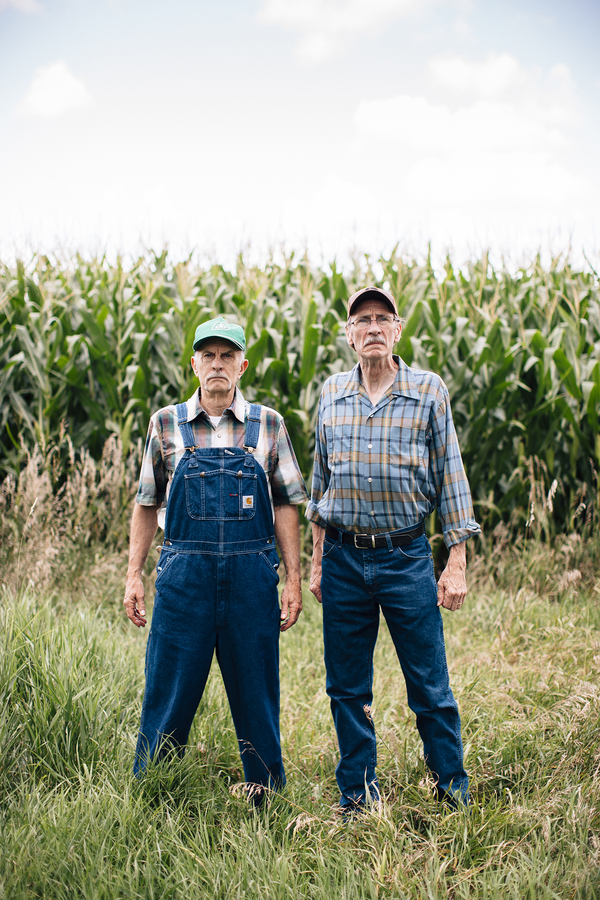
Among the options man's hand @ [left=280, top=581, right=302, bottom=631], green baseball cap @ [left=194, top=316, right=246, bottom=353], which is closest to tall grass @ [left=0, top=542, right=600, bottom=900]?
man's hand @ [left=280, top=581, right=302, bottom=631]

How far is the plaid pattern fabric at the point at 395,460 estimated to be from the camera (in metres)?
2.34

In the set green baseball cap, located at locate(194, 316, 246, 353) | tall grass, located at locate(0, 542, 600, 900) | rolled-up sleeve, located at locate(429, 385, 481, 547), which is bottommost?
tall grass, located at locate(0, 542, 600, 900)

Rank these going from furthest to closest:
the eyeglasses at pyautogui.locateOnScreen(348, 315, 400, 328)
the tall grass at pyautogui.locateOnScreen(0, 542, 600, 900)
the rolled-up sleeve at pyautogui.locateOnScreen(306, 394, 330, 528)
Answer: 1. the rolled-up sleeve at pyautogui.locateOnScreen(306, 394, 330, 528)
2. the eyeglasses at pyautogui.locateOnScreen(348, 315, 400, 328)
3. the tall grass at pyautogui.locateOnScreen(0, 542, 600, 900)

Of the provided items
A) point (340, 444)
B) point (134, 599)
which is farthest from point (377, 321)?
point (134, 599)

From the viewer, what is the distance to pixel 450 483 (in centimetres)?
242

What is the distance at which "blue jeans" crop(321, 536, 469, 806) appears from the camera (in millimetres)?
2324

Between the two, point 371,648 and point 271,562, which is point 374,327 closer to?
point 271,562

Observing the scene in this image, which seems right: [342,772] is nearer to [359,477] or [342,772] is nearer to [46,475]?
[359,477]

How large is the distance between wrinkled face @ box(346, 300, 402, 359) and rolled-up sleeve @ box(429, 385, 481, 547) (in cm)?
31

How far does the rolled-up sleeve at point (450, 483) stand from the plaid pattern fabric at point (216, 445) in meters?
0.55

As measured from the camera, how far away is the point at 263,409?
2.45 m

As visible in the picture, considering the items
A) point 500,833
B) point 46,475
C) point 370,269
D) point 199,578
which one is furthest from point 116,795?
point 370,269

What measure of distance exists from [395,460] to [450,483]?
0.84 ft

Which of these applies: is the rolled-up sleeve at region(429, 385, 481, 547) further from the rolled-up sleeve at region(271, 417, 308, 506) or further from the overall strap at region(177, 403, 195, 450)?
the overall strap at region(177, 403, 195, 450)
